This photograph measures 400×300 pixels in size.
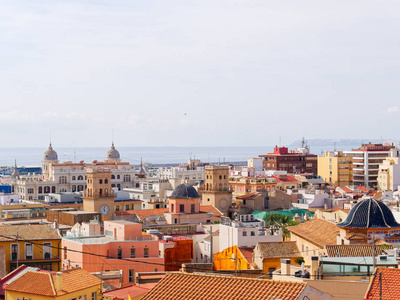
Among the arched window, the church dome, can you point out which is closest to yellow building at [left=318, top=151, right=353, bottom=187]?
the arched window

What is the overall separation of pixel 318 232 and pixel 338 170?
271 feet

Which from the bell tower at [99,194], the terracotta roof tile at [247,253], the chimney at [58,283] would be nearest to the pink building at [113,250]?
the terracotta roof tile at [247,253]

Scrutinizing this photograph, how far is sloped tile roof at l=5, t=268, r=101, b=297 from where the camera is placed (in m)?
23.1

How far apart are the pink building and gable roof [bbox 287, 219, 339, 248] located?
7314mm

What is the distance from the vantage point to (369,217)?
117 ft

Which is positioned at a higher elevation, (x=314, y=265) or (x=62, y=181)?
(x=314, y=265)

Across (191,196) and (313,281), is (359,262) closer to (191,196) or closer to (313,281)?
(313,281)

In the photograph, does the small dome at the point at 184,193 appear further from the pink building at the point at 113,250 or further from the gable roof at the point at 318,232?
the gable roof at the point at 318,232

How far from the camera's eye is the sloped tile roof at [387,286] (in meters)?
16.5

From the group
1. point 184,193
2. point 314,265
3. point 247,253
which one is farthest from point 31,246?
point 184,193

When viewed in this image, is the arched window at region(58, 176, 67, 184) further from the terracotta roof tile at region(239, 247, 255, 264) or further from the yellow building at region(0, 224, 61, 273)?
the yellow building at region(0, 224, 61, 273)

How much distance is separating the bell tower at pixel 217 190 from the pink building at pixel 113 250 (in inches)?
1232

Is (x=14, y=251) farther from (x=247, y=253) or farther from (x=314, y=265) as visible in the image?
(x=314, y=265)

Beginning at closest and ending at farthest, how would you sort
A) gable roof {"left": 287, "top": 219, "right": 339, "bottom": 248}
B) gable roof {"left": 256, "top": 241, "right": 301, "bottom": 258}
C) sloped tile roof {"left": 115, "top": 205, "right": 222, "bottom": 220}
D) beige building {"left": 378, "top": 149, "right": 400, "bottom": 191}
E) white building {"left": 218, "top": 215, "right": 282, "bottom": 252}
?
gable roof {"left": 256, "top": 241, "right": 301, "bottom": 258}
gable roof {"left": 287, "top": 219, "right": 339, "bottom": 248}
white building {"left": 218, "top": 215, "right": 282, "bottom": 252}
sloped tile roof {"left": 115, "top": 205, "right": 222, "bottom": 220}
beige building {"left": 378, "top": 149, "right": 400, "bottom": 191}
